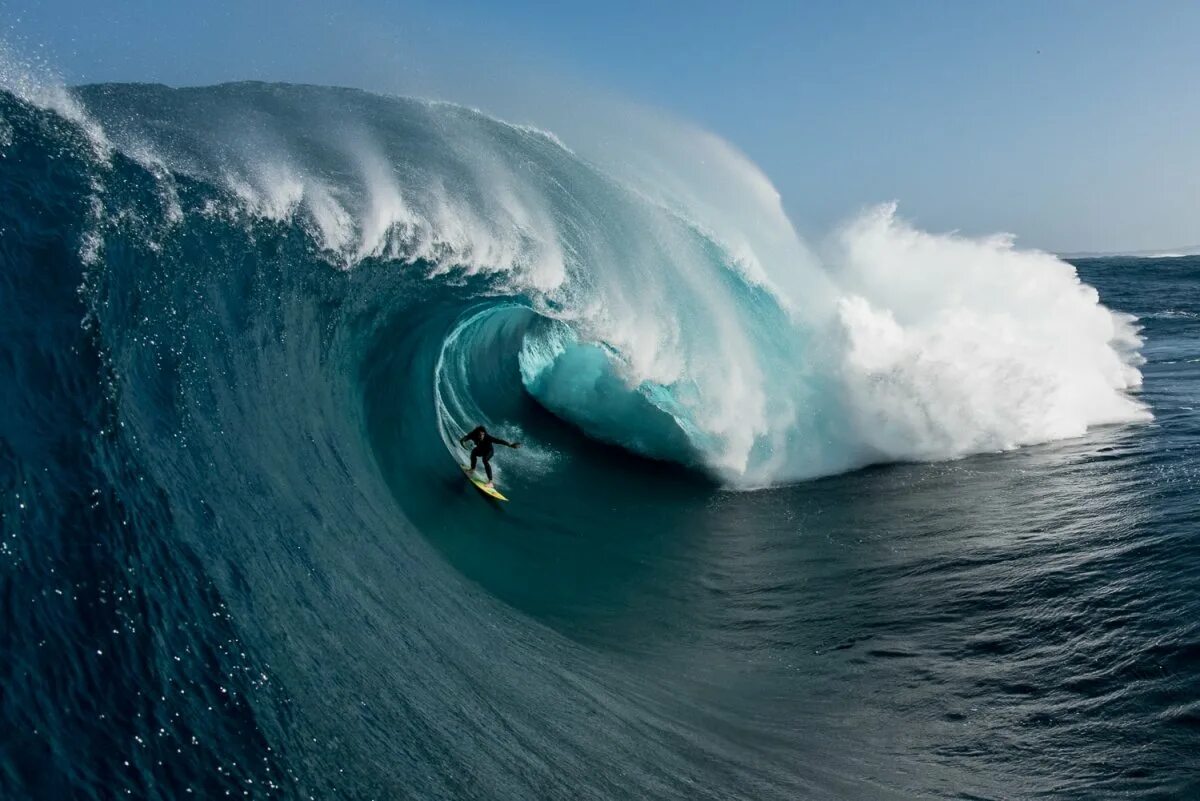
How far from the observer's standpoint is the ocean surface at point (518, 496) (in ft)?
15.0

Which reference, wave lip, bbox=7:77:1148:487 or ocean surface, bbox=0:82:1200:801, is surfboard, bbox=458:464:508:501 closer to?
ocean surface, bbox=0:82:1200:801

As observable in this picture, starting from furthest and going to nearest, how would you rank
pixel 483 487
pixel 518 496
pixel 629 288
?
pixel 629 288 → pixel 518 496 → pixel 483 487

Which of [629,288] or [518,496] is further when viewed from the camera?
[629,288]

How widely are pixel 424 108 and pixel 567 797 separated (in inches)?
492

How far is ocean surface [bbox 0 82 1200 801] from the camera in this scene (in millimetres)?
4578

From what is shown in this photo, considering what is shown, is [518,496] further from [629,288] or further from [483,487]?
[629,288]

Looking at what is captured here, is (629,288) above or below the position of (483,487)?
above

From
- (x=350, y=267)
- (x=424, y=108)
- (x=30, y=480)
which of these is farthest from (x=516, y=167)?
(x=30, y=480)

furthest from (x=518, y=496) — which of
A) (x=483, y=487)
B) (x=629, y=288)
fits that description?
(x=629, y=288)

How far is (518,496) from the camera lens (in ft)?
36.7

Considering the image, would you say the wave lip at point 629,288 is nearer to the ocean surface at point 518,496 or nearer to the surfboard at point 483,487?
the ocean surface at point 518,496

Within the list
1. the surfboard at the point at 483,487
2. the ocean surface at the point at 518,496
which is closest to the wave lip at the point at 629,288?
the ocean surface at the point at 518,496

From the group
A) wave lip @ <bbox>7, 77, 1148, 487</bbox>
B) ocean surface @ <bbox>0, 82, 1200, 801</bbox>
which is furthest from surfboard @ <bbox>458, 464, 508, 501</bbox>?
wave lip @ <bbox>7, 77, 1148, 487</bbox>

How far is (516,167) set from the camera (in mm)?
13234
